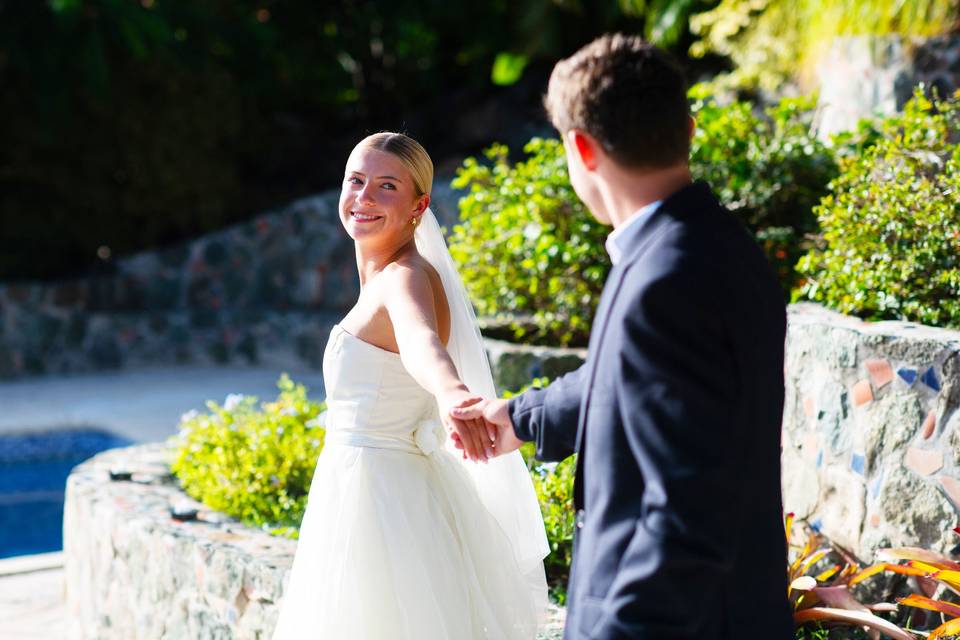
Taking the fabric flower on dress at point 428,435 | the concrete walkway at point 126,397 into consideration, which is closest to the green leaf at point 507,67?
the concrete walkway at point 126,397

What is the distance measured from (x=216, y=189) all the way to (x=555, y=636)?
35.3 feet

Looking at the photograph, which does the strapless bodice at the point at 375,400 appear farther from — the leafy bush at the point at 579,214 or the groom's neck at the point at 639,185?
the leafy bush at the point at 579,214

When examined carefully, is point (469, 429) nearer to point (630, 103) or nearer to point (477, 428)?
point (477, 428)

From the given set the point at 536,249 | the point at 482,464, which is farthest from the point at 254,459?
the point at 482,464

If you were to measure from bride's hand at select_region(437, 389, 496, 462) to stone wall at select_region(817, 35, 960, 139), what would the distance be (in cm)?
471

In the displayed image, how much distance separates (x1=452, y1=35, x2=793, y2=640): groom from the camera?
5.55 ft

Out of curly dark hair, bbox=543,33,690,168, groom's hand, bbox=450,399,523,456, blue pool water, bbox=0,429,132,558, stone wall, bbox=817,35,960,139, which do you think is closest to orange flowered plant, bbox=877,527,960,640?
groom's hand, bbox=450,399,523,456

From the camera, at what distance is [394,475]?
2760mm

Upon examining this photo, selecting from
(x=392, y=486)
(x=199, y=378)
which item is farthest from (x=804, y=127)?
(x=199, y=378)

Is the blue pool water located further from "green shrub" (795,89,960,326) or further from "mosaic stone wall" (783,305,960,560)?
"green shrub" (795,89,960,326)

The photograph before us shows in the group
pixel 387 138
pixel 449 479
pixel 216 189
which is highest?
pixel 216 189

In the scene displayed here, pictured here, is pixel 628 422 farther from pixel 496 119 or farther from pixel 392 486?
pixel 496 119

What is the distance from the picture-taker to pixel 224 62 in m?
14.0

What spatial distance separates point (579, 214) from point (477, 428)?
3.42 metres
